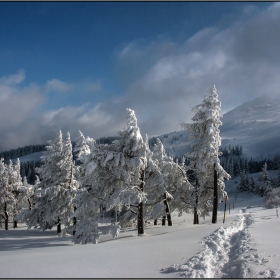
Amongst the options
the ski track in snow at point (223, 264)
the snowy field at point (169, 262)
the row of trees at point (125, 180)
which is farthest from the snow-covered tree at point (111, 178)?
the ski track in snow at point (223, 264)

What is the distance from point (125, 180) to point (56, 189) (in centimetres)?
1299

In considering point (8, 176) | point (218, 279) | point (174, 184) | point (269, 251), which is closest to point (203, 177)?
point (174, 184)

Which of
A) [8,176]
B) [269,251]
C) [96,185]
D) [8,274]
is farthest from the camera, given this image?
[8,176]

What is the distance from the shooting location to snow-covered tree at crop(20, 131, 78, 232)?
27609 mm

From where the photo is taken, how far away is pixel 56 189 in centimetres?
2747

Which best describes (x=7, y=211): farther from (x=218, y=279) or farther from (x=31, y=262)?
(x=218, y=279)

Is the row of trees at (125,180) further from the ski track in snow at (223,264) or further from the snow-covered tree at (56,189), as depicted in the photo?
the ski track in snow at (223,264)

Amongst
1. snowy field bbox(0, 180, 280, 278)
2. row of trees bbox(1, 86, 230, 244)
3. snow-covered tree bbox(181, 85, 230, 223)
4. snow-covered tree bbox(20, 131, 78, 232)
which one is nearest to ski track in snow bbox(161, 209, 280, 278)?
snowy field bbox(0, 180, 280, 278)

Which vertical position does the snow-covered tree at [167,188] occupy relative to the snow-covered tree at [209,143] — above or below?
below

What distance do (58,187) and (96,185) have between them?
36.2 ft

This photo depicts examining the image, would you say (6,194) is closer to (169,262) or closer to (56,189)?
(56,189)

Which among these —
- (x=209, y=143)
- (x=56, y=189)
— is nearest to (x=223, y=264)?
(x=209, y=143)

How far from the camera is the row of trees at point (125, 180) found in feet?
58.5

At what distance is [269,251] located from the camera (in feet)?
31.0
